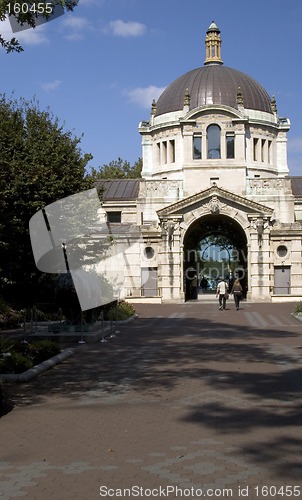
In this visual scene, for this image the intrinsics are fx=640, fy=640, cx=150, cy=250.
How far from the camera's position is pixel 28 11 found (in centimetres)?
1117

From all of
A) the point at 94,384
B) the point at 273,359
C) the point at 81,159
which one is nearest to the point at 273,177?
the point at 81,159

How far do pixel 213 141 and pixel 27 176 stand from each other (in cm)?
3322

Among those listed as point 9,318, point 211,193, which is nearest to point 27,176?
point 9,318

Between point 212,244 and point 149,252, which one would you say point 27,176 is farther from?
point 212,244

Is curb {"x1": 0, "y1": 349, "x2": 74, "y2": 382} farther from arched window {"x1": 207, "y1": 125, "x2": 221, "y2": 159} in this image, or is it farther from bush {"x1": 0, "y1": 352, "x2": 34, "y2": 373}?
arched window {"x1": 207, "y1": 125, "x2": 221, "y2": 159}

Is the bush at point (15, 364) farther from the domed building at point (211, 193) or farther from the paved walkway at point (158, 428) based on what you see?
the domed building at point (211, 193)

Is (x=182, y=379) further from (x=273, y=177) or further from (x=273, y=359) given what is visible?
(x=273, y=177)

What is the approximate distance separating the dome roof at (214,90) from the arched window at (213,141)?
301cm

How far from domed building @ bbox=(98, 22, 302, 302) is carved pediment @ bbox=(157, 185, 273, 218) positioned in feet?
0.24

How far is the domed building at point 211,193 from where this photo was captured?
155 ft

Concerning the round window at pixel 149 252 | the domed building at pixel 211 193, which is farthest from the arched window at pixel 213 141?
the round window at pixel 149 252

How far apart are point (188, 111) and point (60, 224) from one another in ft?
106

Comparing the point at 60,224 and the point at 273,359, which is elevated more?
the point at 60,224

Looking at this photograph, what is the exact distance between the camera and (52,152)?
2370 centimetres
